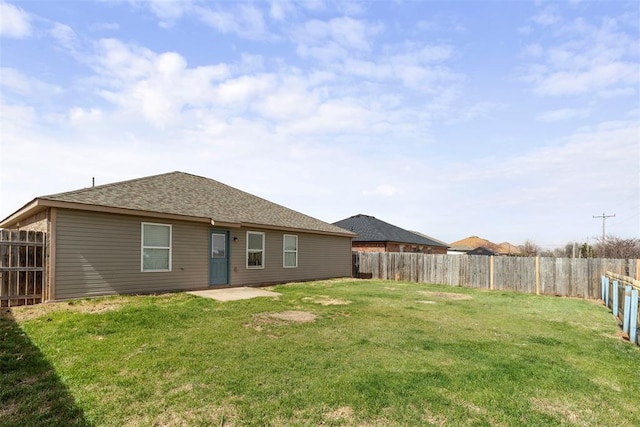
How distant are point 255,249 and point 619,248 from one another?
23195 mm

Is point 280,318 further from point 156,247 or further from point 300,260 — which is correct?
point 300,260

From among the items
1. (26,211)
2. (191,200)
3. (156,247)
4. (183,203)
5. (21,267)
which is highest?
(191,200)

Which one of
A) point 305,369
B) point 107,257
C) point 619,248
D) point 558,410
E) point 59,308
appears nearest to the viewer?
point 558,410

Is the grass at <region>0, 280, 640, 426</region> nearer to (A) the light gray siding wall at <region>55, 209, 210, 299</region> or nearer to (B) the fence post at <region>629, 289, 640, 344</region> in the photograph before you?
(B) the fence post at <region>629, 289, 640, 344</region>

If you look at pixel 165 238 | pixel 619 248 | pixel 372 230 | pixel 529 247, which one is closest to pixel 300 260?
pixel 165 238

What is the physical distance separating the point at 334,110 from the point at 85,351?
36.1ft

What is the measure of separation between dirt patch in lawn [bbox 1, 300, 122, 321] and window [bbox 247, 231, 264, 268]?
548 centimetres

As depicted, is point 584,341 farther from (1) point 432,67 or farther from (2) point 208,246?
(2) point 208,246

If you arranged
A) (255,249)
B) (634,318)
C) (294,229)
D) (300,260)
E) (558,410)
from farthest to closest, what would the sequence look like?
(300,260) → (294,229) → (255,249) → (634,318) → (558,410)

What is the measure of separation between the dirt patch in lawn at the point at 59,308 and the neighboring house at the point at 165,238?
1.61 ft

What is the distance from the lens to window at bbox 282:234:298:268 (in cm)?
1528

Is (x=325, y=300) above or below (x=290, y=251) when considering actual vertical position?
below

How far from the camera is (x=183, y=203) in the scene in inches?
478

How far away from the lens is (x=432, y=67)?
11367mm
